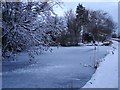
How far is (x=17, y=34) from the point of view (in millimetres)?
13484

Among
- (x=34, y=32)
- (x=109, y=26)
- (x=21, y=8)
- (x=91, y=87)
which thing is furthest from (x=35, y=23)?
(x=109, y=26)

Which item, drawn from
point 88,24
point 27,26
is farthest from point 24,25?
point 88,24

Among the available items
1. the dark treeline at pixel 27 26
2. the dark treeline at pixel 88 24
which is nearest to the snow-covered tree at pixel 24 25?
the dark treeline at pixel 27 26

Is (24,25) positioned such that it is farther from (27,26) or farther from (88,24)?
(88,24)

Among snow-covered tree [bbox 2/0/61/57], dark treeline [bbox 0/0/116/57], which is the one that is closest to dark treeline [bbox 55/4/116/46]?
dark treeline [bbox 0/0/116/57]

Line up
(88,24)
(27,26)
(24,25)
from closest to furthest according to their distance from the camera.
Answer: (24,25) → (27,26) → (88,24)

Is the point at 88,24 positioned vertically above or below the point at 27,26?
above

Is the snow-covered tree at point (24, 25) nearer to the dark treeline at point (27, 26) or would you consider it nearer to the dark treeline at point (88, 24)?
the dark treeline at point (27, 26)

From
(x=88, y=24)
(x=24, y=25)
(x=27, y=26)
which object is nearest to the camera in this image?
(x=24, y=25)

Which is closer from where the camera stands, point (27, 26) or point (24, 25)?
Answer: point (24, 25)

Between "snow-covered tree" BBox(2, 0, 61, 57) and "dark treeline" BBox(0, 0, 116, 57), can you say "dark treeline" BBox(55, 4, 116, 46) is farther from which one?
"snow-covered tree" BBox(2, 0, 61, 57)

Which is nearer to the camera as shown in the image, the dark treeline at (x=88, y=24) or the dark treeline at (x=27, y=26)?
the dark treeline at (x=27, y=26)

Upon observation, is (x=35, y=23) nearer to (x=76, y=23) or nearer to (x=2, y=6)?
(x=2, y=6)

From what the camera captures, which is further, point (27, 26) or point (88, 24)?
point (88, 24)
